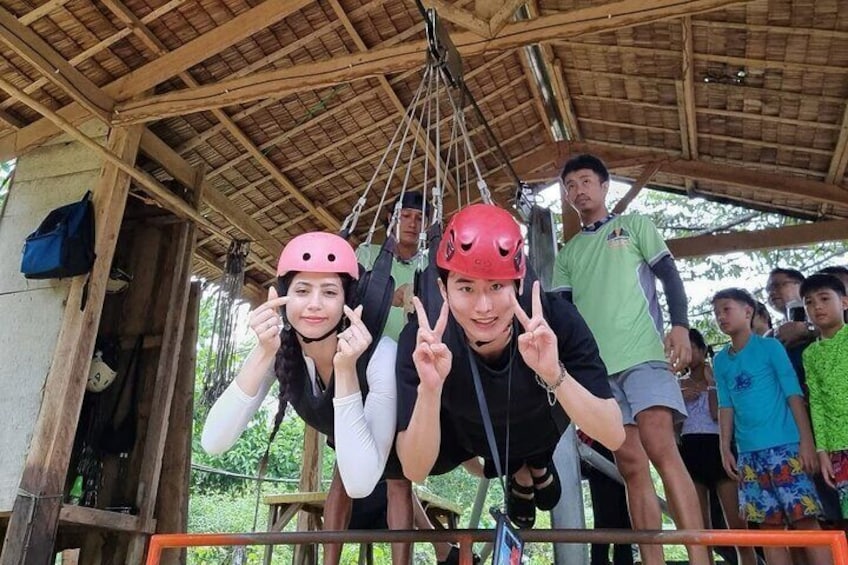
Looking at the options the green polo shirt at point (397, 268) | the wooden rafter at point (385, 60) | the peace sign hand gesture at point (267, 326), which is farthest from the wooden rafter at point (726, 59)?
the peace sign hand gesture at point (267, 326)

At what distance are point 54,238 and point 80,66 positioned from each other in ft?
3.48

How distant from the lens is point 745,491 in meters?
3.08

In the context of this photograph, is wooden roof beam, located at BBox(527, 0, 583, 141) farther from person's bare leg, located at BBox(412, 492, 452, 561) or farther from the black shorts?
person's bare leg, located at BBox(412, 492, 452, 561)

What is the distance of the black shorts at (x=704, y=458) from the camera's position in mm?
3599

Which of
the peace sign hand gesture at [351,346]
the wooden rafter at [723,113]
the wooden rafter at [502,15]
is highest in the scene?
the wooden rafter at [723,113]

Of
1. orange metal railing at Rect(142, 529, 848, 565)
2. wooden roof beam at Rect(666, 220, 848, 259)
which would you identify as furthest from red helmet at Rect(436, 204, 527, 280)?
wooden roof beam at Rect(666, 220, 848, 259)

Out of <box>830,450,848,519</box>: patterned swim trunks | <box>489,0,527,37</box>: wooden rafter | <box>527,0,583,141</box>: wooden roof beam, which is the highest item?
<box>527,0,583,141</box>: wooden roof beam

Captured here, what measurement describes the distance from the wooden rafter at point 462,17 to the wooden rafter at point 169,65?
0.97 meters

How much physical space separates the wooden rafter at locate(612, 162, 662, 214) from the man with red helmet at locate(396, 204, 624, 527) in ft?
13.3

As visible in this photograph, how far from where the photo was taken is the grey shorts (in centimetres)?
250

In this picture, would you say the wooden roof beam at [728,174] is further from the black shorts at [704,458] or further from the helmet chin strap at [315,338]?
the helmet chin strap at [315,338]

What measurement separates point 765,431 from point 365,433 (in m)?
2.01

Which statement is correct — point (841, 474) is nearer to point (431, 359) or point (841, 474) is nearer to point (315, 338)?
point (431, 359)

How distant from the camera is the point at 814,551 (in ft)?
9.14
